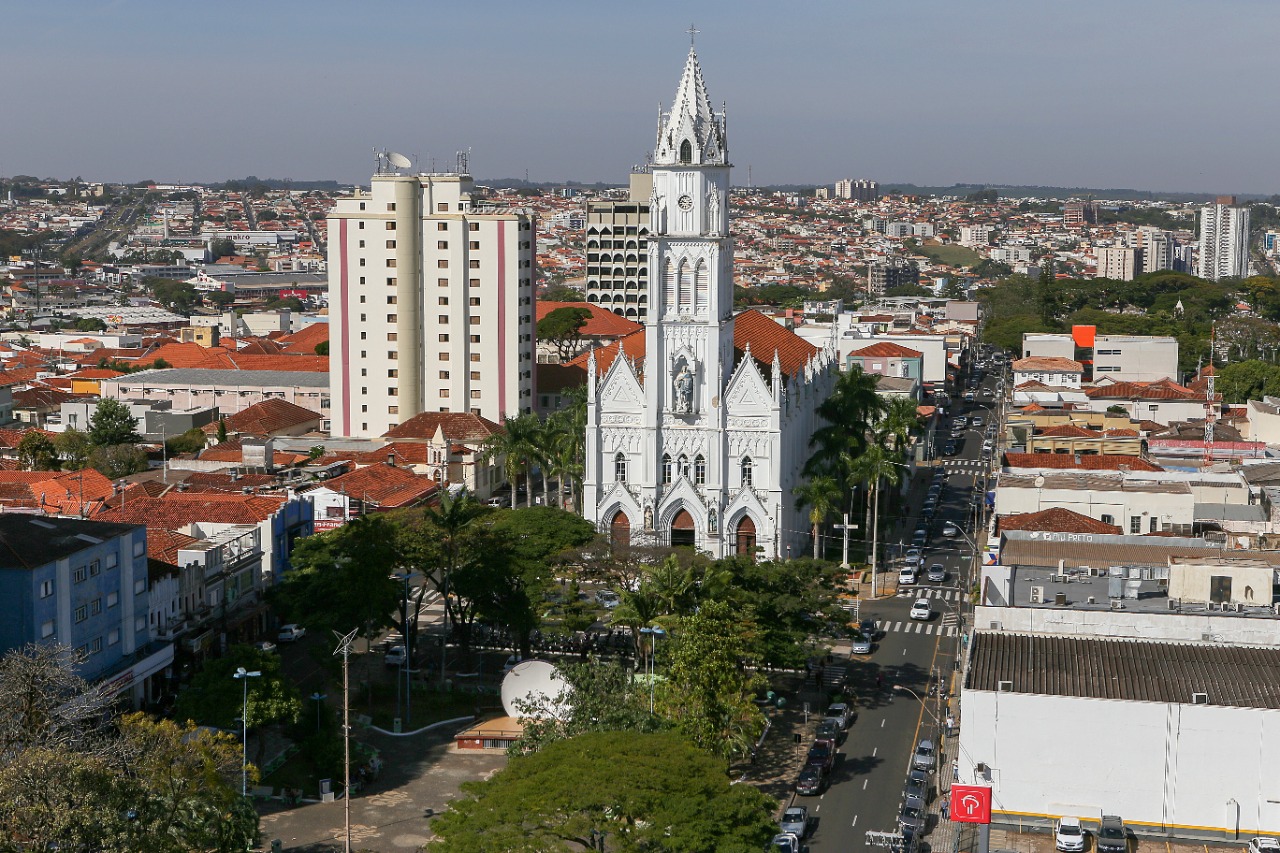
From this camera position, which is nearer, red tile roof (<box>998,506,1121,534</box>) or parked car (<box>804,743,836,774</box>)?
parked car (<box>804,743,836,774</box>)

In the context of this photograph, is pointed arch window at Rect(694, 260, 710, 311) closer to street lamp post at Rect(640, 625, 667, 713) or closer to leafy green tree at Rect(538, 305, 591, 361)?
street lamp post at Rect(640, 625, 667, 713)

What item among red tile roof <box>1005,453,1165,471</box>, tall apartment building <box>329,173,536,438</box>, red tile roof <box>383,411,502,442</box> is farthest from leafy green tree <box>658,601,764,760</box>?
tall apartment building <box>329,173,536,438</box>

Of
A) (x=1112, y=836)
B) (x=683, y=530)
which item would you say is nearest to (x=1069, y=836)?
(x=1112, y=836)

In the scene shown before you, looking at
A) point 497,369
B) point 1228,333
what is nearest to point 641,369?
point 497,369

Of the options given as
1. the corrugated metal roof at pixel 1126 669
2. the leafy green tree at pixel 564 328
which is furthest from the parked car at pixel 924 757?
the leafy green tree at pixel 564 328

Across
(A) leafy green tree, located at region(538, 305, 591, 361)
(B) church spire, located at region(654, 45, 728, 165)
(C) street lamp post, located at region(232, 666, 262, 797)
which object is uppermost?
(B) church spire, located at region(654, 45, 728, 165)

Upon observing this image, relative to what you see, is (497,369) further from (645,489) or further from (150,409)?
(645,489)

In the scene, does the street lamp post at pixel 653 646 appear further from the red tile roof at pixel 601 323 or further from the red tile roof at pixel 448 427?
the red tile roof at pixel 601 323
